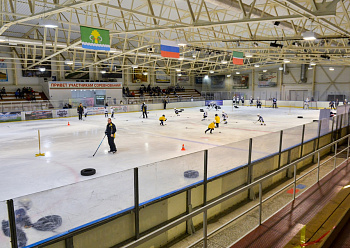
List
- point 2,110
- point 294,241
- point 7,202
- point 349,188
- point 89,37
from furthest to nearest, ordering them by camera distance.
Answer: point 2,110 → point 89,37 → point 349,188 → point 294,241 → point 7,202

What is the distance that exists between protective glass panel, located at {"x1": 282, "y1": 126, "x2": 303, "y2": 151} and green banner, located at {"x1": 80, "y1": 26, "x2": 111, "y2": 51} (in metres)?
9.45

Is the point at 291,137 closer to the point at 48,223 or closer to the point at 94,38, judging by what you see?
the point at 48,223

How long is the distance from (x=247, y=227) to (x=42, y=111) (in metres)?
25.8

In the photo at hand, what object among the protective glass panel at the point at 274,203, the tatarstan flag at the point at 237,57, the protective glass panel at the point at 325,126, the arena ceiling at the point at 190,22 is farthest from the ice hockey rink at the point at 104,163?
the tatarstan flag at the point at 237,57

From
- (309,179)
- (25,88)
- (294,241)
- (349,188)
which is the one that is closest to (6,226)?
(294,241)

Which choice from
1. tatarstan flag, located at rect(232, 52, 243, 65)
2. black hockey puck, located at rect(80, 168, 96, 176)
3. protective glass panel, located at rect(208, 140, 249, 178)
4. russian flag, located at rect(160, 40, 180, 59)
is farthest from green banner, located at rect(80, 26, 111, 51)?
tatarstan flag, located at rect(232, 52, 243, 65)

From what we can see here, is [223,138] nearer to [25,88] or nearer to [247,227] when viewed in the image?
[247,227]

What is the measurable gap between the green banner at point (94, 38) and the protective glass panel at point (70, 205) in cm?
1006

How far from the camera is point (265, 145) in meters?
8.16

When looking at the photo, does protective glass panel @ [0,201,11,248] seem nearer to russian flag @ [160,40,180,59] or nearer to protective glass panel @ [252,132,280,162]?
protective glass panel @ [252,132,280,162]

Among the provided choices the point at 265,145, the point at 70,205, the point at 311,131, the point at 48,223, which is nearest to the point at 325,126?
the point at 311,131

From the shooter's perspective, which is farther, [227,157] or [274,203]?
[274,203]

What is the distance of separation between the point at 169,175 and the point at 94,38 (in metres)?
10.0

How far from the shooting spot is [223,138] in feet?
49.7
